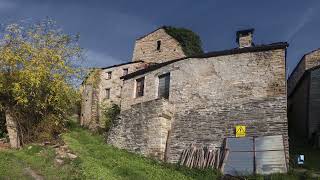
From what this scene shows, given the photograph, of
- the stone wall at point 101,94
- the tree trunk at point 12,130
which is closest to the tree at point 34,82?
the tree trunk at point 12,130

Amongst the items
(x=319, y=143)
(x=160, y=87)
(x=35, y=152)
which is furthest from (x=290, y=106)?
(x=35, y=152)

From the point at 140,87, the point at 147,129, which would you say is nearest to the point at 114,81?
the point at 140,87

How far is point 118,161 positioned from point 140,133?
12.3 feet

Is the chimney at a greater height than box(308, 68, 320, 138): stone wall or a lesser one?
greater

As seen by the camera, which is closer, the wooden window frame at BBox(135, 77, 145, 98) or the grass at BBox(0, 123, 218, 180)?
the grass at BBox(0, 123, 218, 180)

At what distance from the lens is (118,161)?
69.9 feet

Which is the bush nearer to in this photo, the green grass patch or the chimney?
the green grass patch

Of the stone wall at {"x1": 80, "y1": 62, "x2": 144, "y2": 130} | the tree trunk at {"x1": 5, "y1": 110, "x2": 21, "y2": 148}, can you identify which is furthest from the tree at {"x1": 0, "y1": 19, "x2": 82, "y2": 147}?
the stone wall at {"x1": 80, "y1": 62, "x2": 144, "y2": 130}

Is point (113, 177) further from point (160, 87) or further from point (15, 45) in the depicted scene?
point (15, 45)

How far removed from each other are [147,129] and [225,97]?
4.43m

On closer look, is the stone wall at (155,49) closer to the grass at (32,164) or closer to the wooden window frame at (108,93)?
the wooden window frame at (108,93)

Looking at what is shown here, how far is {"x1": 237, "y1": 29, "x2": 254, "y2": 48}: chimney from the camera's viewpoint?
26.9 metres

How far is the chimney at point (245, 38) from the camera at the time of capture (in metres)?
26.9

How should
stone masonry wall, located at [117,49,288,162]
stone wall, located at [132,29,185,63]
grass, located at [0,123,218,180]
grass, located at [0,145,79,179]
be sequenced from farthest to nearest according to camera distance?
1. stone wall, located at [132,29,185,63]
2. stone masonry wall, located at [117,49,288,162]
3. grass, located at [0,123,218,180]
4. grass, located at [0,145,79,179]
